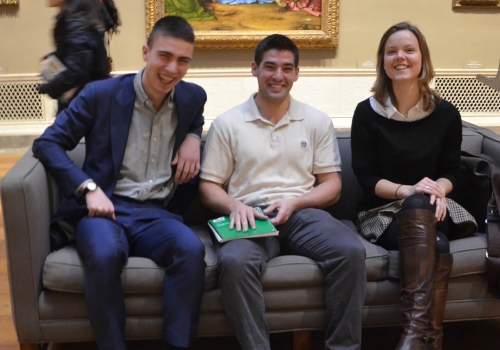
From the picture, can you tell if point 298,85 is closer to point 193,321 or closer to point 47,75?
point 47,75

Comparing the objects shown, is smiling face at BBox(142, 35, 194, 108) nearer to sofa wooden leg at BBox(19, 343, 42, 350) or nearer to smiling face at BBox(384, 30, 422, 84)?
smiling face at BBox(384, 30, 422, 84)

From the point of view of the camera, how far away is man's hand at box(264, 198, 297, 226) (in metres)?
2.42

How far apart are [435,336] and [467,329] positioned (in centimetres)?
61

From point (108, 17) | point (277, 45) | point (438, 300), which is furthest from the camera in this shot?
point (108, 17)

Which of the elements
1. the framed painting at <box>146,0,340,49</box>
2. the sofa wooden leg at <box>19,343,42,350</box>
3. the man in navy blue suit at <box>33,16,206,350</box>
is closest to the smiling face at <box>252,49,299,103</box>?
the man in navy blue suit at <box>33,16,206,350</box>

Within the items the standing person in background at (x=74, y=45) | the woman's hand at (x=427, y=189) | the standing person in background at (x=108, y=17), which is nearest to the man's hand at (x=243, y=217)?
the woman's hand at (x=427, y=189)

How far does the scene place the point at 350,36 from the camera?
21.7 ft

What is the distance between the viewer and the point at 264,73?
257cm

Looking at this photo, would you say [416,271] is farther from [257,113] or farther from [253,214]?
[257,113]

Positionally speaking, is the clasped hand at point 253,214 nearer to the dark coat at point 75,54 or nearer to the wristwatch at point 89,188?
the wristwatch at point 89,188

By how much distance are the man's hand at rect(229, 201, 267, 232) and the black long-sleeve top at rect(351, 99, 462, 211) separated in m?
0.55

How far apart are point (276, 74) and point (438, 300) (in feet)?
3.75

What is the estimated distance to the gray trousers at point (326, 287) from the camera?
2.15 metres

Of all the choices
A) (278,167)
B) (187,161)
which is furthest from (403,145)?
(187,161)
